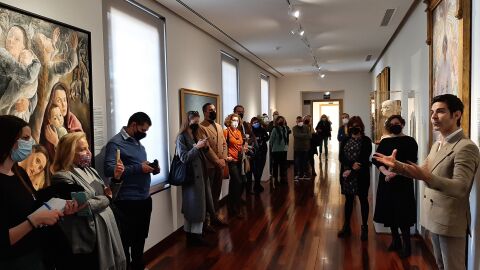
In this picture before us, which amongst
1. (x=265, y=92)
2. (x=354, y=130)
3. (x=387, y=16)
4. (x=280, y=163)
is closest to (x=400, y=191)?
(x=354, y=130)

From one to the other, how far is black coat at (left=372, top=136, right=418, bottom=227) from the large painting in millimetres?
2953

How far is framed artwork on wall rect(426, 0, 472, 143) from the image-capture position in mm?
2920

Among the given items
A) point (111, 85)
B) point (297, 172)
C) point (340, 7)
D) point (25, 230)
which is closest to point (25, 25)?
point (111, 85)

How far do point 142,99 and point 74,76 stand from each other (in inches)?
52.2

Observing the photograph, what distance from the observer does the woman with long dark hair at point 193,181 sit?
449 cm

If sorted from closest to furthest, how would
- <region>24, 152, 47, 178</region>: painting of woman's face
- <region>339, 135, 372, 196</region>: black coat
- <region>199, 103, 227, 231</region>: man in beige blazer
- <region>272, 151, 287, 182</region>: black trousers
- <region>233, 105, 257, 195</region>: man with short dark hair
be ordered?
<region>24, 152, 47, 178</region>: painting of woman's face < <region>339, 135, 372, 196</region>: black coat < <region>199, 103, 227, 231</region>: man in beige blazer < <region>233, 105, 257, 195</region>: man with short dark hair < <region>272, 151, 287, 182</region>: black trousers

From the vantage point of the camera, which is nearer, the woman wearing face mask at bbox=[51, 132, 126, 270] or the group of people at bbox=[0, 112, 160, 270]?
the group of people at bbox=[0, 112, 160, 270]

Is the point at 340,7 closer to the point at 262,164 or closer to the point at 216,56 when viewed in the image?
the point at 216,56

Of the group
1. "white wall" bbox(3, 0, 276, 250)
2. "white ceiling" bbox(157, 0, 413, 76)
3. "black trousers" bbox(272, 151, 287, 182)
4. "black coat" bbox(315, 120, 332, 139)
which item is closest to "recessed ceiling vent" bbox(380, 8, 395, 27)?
"white ceiling" bbox(157, 0, 413, 76)

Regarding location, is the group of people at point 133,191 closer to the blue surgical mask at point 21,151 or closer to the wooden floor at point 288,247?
the blue surgical mask at point 21,151

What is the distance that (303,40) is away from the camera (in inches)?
288

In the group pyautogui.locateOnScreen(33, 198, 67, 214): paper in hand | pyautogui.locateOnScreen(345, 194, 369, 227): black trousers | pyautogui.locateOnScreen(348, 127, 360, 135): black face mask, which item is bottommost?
pyautogui.locateOnScreen(345, 194, 369, 227): black trousers

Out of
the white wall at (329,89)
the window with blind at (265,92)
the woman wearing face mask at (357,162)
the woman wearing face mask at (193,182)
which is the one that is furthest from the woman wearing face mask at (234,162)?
the white wall at (329,89)

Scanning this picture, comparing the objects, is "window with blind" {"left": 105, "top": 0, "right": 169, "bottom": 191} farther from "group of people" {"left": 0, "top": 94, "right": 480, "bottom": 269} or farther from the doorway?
the doorway
